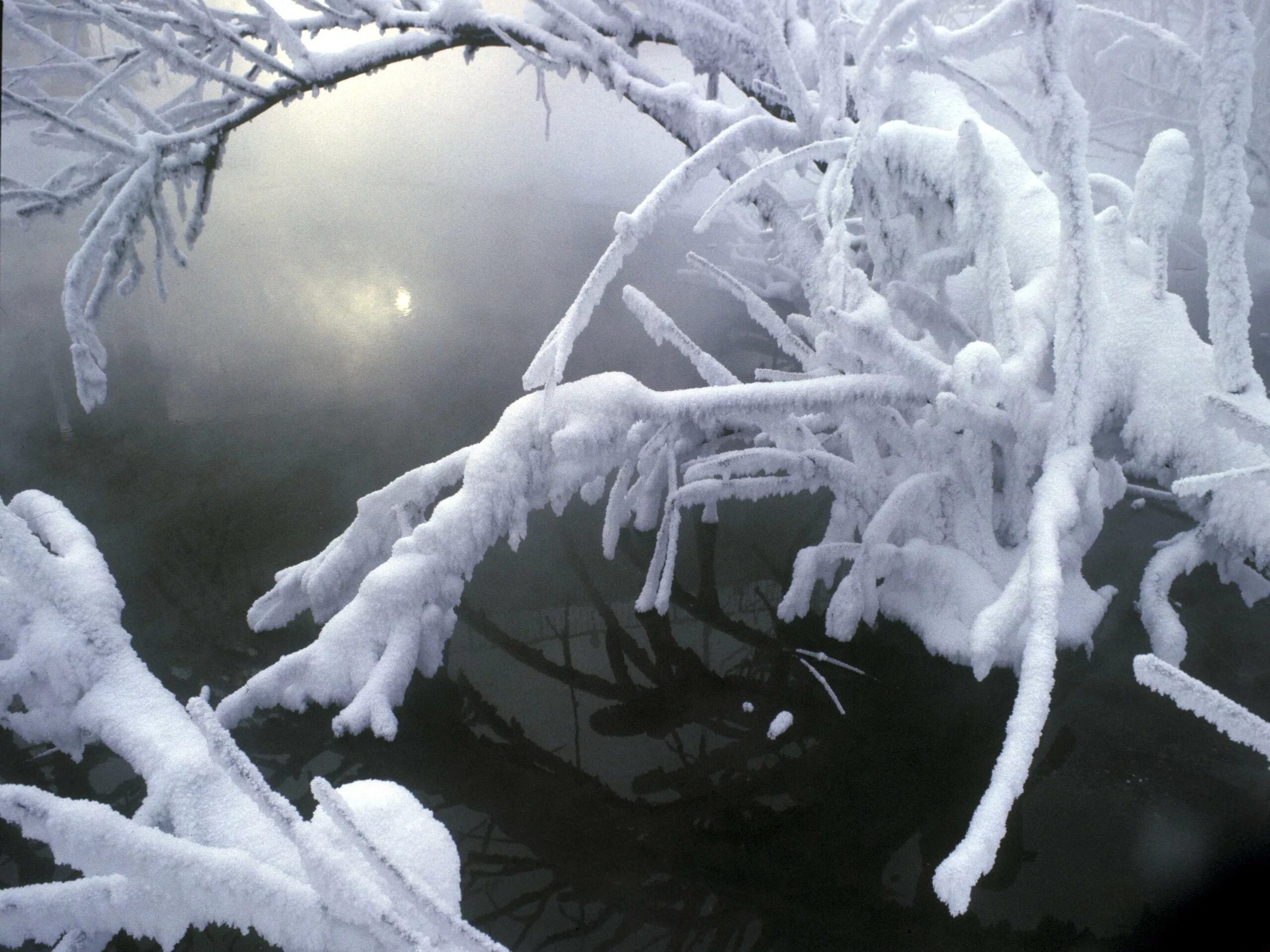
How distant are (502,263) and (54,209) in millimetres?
3378

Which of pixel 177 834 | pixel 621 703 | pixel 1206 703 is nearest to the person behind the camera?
pixel 1206 703

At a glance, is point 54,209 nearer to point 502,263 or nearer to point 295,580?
point 295,580

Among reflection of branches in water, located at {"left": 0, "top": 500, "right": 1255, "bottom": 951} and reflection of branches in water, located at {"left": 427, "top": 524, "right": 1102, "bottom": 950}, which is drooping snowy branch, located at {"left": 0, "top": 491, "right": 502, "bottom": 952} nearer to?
reflection of branches in water, located at {"left": 0, "top": 500, "right": 1255, "bottom": 951}

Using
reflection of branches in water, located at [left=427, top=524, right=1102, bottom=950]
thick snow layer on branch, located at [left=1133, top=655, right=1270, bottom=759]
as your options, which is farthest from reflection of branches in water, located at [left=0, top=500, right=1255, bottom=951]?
thick snow layer on branch, located at [left=1133, top=655, right=1270, bottom=759]

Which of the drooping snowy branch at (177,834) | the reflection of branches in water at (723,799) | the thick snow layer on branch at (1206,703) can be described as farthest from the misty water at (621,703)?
the thick snow layer on branch at (1206,703)

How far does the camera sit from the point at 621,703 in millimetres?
2424

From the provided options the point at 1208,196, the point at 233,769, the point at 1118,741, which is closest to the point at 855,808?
the point at 1118,741

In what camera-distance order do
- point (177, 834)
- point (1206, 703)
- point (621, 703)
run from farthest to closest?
1. point (621, 703)
2. point (177, 834)
3. point (1206, 703)

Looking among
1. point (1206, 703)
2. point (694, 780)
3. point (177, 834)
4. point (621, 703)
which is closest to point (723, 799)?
point (694, 780)

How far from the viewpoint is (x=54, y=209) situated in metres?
3.07

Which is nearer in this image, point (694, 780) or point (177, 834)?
point (177, 834)

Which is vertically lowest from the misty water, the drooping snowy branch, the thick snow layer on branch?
the misty water

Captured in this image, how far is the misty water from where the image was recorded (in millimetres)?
1860

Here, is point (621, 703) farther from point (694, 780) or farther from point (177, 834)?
point (177, 834)
